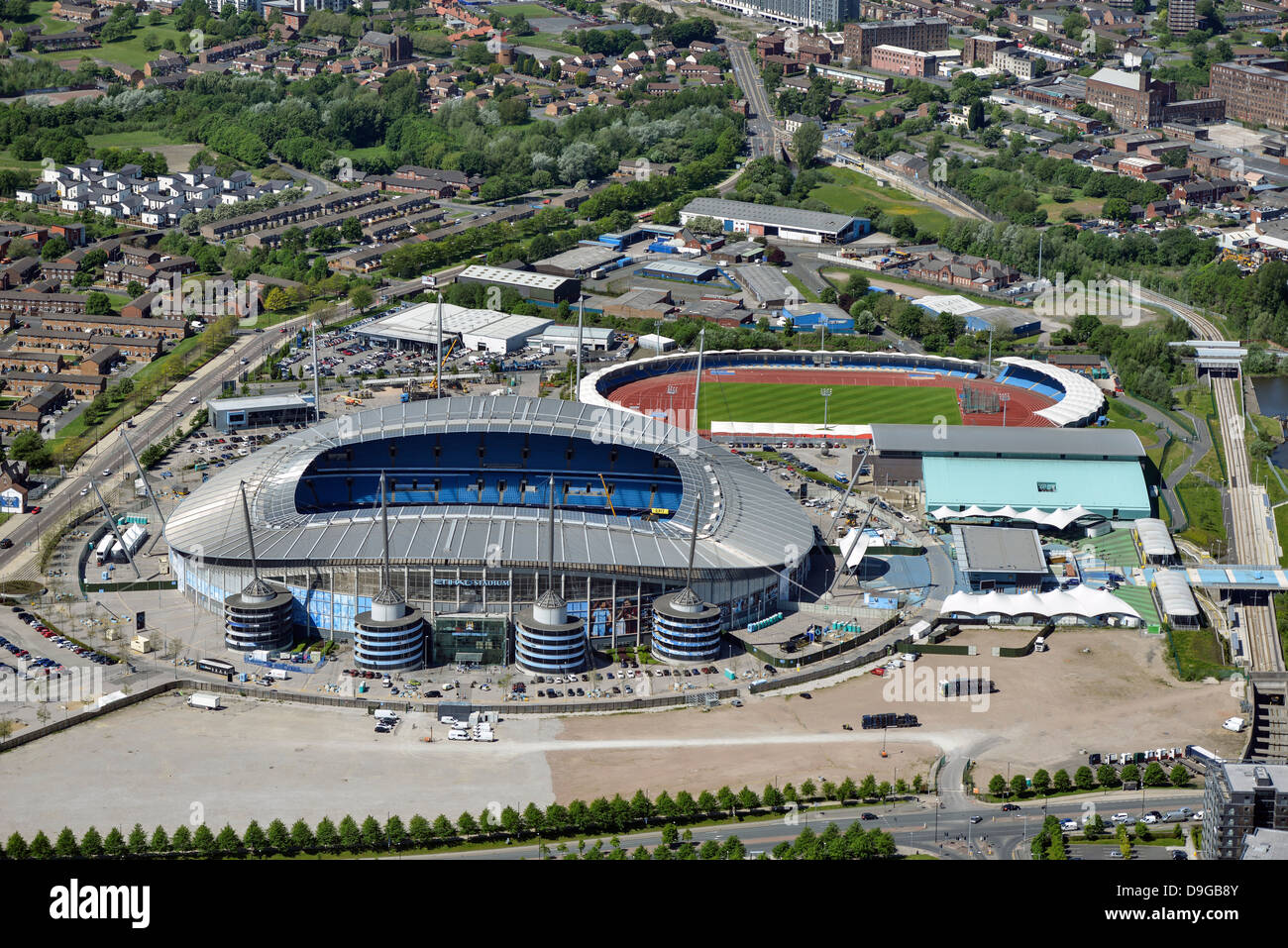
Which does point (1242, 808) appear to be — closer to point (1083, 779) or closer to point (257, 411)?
→ point (1083, 779)

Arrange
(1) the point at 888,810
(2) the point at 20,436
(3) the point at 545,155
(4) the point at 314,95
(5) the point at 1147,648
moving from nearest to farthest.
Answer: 1. (1) the point at 888,810
2. (5) the point at 1147,648
3. (2) the point at 20,436
4. (3) the point at 545,155
5. (4) the point at 314,95

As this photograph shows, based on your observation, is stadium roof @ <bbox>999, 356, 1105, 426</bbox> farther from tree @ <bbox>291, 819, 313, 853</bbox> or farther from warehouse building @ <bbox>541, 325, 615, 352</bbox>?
tree @ <bbox>291, 819, 313, 853</bbox>

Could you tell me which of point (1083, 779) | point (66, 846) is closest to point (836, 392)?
point (1083, 779)

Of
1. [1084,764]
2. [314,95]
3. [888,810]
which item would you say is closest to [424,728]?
[888,810]

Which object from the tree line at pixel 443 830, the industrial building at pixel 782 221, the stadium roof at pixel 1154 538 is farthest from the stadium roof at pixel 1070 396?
the tree line at pixel 443 830

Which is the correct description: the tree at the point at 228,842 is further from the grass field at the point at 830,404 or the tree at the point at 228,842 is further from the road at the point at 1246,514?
the grass field at the point at 830,404

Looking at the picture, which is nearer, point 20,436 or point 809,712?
point 809,712

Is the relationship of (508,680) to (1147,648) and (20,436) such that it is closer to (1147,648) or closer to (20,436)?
(1147,648)
